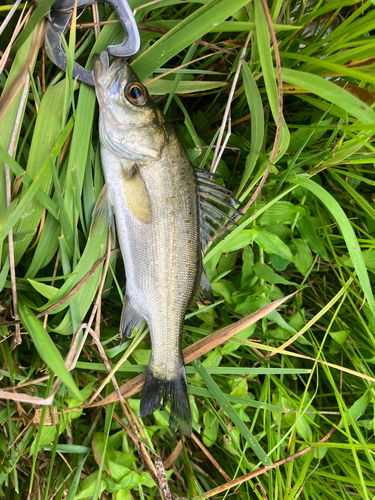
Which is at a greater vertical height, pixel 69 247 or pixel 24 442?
pixel 69 247

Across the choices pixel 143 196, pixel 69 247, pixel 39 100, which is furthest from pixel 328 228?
pixel 39 100

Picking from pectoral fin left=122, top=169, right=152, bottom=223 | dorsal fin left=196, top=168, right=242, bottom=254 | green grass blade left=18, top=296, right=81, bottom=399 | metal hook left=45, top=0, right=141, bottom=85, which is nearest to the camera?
green grass blade left=18, top=296, right=81, bottom=399

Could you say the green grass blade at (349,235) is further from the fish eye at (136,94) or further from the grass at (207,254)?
Result: the fish eye at (136,94)

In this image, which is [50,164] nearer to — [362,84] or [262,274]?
[262,274]

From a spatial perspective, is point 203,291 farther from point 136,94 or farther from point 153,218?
point 136,94

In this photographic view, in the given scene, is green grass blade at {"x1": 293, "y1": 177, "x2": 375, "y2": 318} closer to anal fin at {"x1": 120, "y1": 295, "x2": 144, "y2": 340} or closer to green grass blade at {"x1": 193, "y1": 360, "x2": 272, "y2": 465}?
green grass blade at {"x1": 193, "y1": 360, "x2": 272, "y2": 465}

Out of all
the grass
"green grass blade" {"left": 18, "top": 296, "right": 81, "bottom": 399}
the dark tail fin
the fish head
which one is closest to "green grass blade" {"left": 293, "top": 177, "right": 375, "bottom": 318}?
the grass
